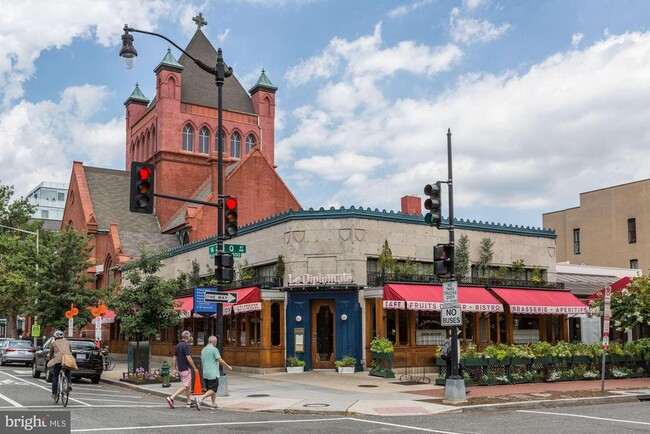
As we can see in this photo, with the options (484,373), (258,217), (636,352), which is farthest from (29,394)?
(258,217)

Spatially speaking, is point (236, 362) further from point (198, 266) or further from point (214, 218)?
point (214, 218)

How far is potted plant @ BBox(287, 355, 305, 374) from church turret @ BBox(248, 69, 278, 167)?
114 ft

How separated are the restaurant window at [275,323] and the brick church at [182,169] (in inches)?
665

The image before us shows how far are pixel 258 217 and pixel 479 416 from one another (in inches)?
1260

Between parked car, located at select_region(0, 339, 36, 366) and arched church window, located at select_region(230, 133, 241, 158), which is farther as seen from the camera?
arched church window, located at select_region(230, 133, 241, 158)

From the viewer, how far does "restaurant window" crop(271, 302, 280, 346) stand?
94.7 feet

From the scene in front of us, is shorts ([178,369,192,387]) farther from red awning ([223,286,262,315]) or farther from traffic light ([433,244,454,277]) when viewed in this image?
red awning ([223,286,262,315])

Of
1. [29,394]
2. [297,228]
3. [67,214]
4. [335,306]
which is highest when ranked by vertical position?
[67,214]

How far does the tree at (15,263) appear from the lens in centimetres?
4381

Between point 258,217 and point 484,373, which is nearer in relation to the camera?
point 484,373

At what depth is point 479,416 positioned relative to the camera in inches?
635

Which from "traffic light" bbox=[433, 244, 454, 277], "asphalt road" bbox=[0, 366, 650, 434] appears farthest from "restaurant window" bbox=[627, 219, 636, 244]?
"traffic light" bbox=[433, 244, 454, 277]

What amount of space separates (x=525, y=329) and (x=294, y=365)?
1091cm

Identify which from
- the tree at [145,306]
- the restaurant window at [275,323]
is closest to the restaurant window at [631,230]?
the restaurant window at [275,323]
